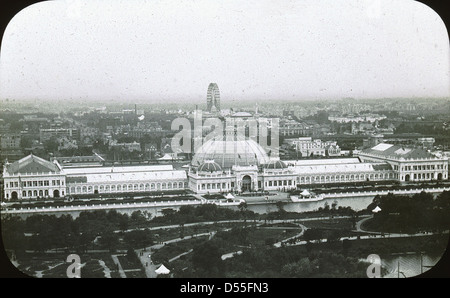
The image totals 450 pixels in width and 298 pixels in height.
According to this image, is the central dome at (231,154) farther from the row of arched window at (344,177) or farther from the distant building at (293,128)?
the distant building at (293,128)

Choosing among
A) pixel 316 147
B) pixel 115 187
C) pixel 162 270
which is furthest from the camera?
pixel 316 147

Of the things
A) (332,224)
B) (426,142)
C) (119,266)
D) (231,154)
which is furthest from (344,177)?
(119,266)

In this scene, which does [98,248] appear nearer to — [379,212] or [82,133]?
[379,212]

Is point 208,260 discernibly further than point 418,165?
No

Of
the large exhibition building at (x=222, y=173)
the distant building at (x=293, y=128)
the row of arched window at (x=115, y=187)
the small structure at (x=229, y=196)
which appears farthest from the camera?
the distant building at (x=293, y=128)

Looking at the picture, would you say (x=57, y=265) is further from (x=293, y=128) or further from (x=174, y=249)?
(x=293, y=128)

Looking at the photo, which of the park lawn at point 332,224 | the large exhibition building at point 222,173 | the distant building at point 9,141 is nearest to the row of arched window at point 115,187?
the large exhibition building at point 222,173

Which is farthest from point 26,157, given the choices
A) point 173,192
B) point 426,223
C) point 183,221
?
point 426,223
